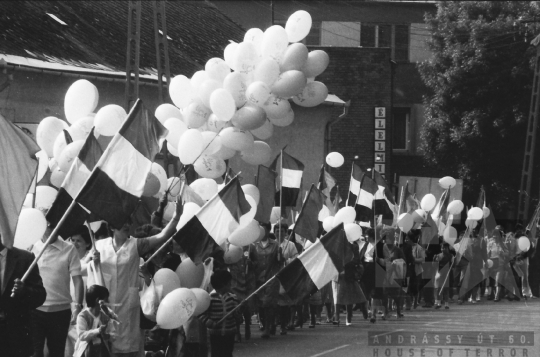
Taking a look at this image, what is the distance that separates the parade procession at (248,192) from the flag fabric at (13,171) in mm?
16

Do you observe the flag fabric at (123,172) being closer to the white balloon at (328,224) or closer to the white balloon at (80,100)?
the white balloon at (80,100)

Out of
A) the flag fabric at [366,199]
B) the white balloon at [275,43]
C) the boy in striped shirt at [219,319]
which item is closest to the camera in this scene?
the boy in striped shirt at [219,319]

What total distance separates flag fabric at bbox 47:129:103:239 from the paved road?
5.22 metres

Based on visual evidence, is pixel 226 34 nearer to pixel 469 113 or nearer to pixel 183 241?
pixel 469 113

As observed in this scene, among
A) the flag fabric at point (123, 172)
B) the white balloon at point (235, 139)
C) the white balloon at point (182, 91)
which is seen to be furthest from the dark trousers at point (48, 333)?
the white balloon at point (182, 91)

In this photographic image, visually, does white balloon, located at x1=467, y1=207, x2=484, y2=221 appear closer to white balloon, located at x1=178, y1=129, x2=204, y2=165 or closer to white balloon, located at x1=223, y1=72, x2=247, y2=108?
white balloon, located at x1=223, y1=72, x2=247, y2=108

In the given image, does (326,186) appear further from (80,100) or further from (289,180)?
(80,100)

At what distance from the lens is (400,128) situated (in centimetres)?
4525

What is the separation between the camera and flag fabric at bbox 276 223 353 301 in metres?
12.2

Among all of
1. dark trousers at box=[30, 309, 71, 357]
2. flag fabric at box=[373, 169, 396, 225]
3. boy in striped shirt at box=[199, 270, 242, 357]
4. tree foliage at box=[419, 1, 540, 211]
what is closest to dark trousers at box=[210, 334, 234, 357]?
boy in striped shirt at box=[199, 270, 242, 357]

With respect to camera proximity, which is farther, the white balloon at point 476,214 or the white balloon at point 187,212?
the white balloon at point 476,214

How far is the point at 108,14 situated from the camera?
28.4 m

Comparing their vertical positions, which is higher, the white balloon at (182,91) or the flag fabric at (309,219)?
the white balloon at (182,91)

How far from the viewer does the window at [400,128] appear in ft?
148
